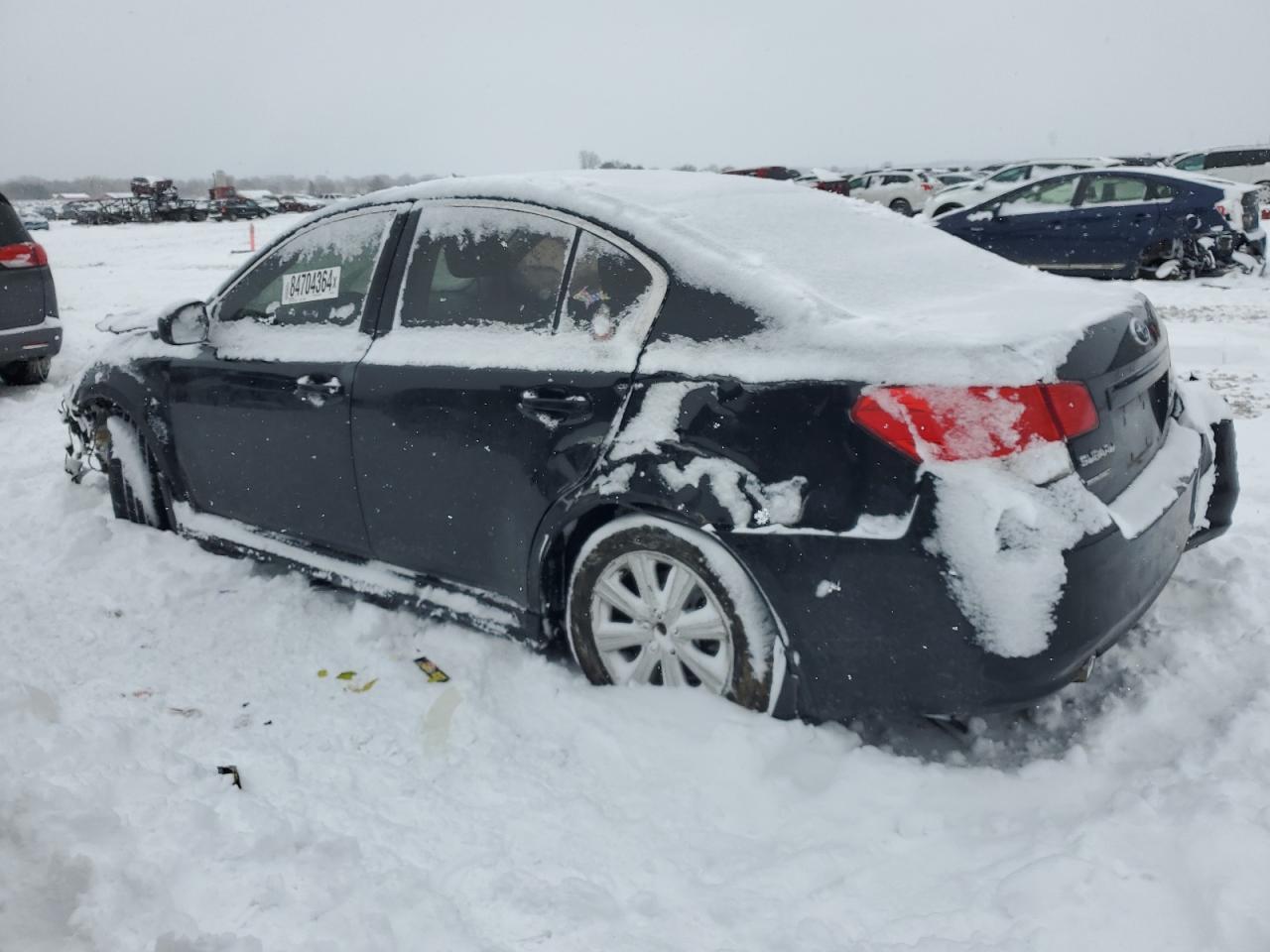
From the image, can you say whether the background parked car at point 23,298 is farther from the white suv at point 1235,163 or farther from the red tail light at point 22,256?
the white suv at point 1235,163

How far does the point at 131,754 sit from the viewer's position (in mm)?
2777

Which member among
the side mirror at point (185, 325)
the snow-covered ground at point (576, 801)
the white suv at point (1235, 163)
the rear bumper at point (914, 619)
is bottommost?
the snow-covered ground at point (576, 801)

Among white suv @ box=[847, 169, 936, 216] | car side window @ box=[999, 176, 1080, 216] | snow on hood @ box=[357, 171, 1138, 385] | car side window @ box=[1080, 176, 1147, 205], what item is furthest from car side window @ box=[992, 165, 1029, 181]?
snow on hood @ box=[357, 171, 1138, 385]

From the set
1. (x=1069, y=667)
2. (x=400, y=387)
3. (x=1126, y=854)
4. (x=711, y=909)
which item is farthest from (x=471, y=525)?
(x=1126, y=854)

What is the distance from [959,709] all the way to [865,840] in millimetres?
393

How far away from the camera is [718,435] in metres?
2.49

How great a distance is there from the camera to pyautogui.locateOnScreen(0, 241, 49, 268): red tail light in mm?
7227

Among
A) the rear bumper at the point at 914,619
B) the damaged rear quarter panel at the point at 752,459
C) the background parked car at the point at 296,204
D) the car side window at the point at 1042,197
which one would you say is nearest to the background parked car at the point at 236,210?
the background parked car at the point at 296,204

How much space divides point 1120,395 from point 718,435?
104cm

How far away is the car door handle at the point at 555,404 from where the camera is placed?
8.97ft

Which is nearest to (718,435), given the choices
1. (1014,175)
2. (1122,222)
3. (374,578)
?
(374,578)

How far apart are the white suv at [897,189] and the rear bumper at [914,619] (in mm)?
23801

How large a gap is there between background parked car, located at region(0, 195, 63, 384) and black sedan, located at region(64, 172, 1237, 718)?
4.57 m

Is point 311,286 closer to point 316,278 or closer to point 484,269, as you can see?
point 316,278
